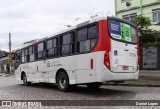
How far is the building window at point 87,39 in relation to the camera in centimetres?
1151

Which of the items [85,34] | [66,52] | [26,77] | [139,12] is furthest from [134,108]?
[139,12]

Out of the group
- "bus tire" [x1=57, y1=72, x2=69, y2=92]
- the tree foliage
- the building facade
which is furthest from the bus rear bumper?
the building facade

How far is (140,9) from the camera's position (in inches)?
1195

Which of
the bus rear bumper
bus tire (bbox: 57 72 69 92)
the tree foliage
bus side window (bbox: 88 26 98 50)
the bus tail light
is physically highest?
the tree foliage

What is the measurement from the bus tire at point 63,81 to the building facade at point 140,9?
612 inches

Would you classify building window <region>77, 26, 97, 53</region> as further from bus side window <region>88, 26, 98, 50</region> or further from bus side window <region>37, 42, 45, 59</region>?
bus side window <region>37, 42, 45, 59</region>

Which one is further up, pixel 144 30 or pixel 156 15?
pixel 156 15

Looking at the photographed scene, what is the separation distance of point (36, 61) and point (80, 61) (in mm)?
5288

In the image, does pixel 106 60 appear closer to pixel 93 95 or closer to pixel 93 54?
pixel 93 54

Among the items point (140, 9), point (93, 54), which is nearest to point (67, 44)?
point (93, 54)

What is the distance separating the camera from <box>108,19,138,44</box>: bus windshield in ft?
37.9

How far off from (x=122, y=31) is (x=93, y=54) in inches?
67.2

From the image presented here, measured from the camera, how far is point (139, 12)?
101 feet

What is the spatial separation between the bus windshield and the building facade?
1476 cm
